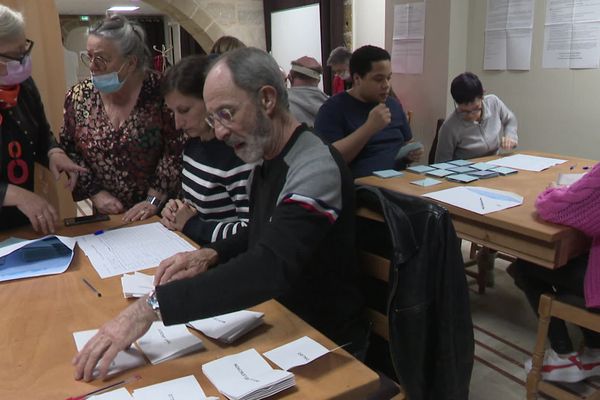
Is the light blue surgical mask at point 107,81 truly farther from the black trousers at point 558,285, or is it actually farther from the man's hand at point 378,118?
the black trousers at point 558,285

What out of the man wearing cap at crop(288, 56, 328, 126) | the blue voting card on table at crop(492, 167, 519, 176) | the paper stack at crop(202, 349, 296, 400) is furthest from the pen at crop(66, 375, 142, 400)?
the man wearing cap at crop(288, 56, 328, 126)

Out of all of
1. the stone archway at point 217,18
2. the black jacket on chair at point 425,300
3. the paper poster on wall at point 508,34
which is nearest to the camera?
the black jacket on chair at point 425,300

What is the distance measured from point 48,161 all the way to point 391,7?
2991 millimetres

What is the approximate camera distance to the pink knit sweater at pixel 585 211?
1.53 metres

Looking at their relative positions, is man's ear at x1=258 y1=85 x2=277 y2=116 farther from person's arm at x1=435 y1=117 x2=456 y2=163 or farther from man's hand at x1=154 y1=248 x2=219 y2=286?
person's arm at x1=435 y1=117 x2=456 y2=163

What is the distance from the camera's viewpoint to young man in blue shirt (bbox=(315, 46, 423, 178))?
2648 mm

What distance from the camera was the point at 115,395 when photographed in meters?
0.80

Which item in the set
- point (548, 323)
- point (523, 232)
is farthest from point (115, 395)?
point (548, 323)

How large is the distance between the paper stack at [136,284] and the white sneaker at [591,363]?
1674 millimetres

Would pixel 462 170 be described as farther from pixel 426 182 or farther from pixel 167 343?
pixel 167 343

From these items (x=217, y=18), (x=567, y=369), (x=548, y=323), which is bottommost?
(x=567, y=369)

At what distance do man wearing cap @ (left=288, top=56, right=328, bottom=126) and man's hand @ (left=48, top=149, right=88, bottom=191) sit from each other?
1.34m

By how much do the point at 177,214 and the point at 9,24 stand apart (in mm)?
732

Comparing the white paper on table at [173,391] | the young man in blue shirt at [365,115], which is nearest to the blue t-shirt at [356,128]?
the young man in blue shirt at [365,115]
